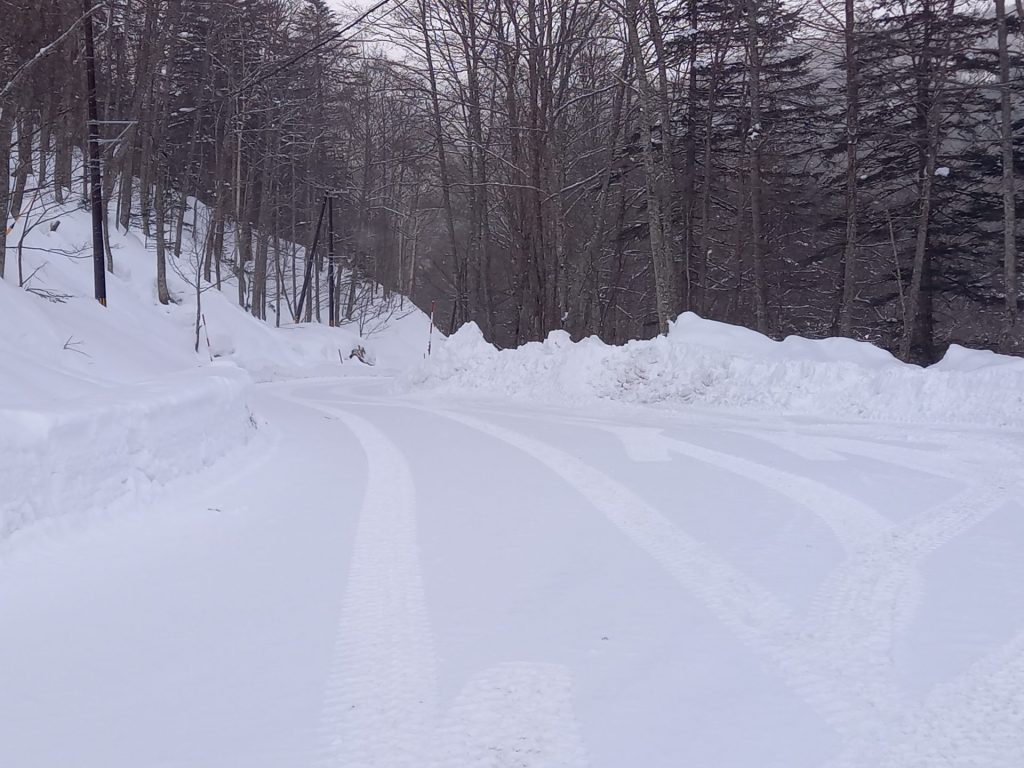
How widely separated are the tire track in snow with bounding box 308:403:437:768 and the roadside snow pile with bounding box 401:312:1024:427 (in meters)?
8.74

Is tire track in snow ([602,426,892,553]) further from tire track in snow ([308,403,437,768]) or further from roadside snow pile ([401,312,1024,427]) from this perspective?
roadside snow pile ([401,312,1024,427])

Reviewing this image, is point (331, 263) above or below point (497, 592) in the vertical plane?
above

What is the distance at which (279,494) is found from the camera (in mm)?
7258

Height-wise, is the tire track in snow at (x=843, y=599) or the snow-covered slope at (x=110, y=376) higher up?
the snow-covered slope at (x=110, y=376)

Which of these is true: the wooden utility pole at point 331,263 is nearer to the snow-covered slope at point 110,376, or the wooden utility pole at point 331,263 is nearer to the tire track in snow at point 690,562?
the snow-covered slope at point 110,376

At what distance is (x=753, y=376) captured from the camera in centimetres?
1385

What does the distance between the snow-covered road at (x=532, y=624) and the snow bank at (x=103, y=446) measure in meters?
0.24

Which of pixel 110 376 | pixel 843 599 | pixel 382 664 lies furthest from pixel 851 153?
pixel 382 664

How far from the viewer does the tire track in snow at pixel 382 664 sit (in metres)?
2.82

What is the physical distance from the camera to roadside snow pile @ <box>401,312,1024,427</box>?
11562 millimetres

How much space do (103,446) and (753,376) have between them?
10520 mm

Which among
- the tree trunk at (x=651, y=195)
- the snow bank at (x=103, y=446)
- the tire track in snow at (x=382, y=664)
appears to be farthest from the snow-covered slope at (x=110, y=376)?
the tree trunk at (x=651, y=195)

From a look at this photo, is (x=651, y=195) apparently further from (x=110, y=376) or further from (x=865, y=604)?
(x=865, y=604)

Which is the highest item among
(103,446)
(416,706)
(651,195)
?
(651,195)
